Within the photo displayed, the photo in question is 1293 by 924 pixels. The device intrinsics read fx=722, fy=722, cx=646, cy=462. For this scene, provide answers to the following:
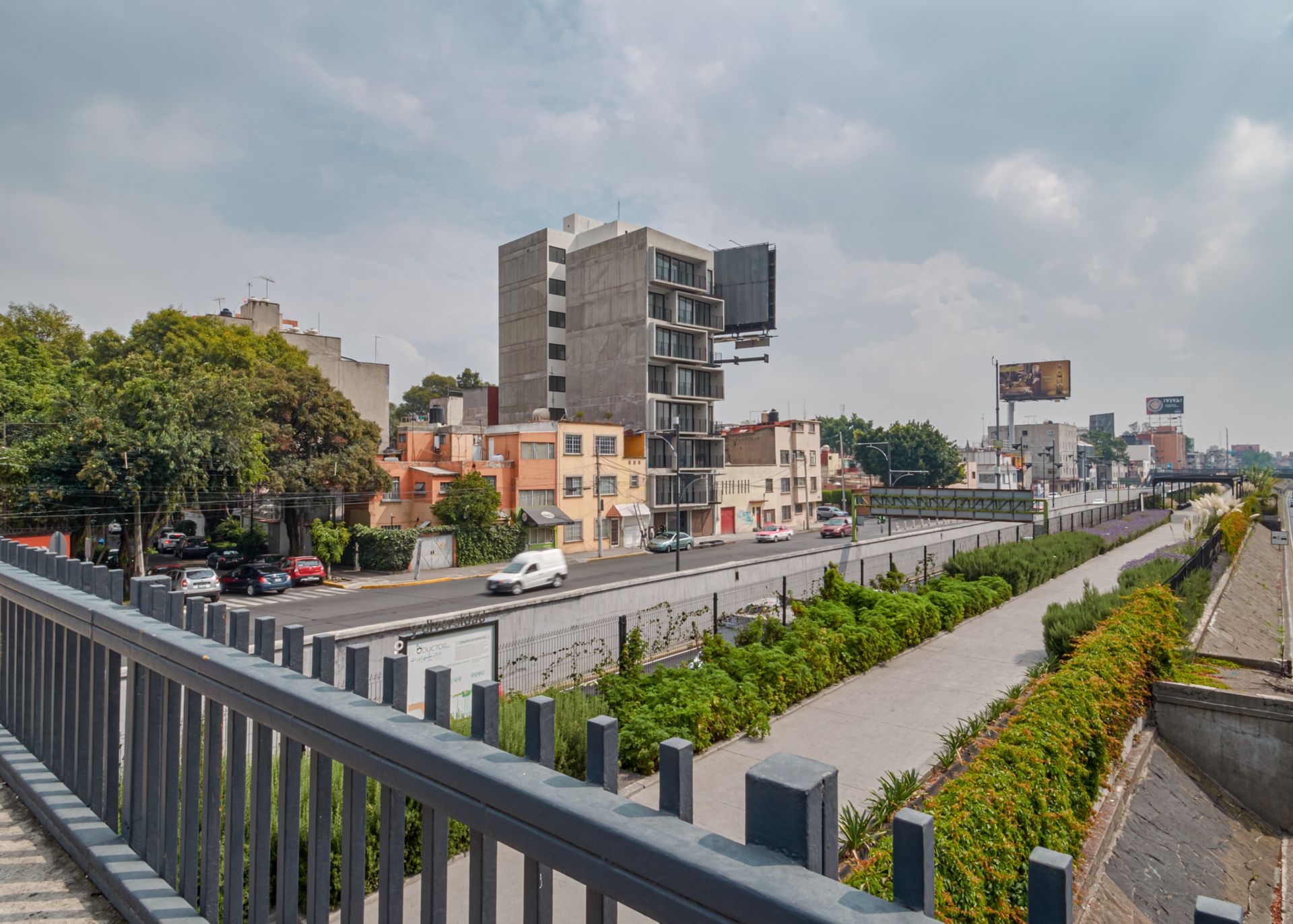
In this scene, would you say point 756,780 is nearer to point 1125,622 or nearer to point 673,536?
point 1125,622

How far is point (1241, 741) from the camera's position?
448 inches

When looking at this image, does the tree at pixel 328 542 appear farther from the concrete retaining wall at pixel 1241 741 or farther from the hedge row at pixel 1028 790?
the concrete retaining wall at pixel 1241 741

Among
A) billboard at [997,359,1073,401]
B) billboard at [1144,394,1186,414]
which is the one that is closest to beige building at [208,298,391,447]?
billboard at [997,359,1073,401]

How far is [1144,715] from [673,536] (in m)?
36.2

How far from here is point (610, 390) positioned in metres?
54.0

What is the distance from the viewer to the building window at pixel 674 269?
175 feet

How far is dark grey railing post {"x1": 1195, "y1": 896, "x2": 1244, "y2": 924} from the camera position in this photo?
1094mm

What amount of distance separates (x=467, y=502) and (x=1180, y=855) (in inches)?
1308

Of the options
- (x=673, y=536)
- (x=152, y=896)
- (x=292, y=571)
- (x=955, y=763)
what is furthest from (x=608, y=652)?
(x=673, y=536)

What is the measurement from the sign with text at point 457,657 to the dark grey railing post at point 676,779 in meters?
9.66

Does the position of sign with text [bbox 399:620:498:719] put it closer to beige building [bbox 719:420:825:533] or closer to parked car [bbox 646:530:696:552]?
parked car [bbox 646:530:696:552]

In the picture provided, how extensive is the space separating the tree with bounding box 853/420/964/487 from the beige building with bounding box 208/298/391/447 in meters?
53.5

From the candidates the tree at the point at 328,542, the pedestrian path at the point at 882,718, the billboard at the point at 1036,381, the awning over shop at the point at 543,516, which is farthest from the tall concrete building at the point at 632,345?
the billboard at the point at 1036,381

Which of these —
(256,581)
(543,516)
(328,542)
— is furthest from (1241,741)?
(328,542)
